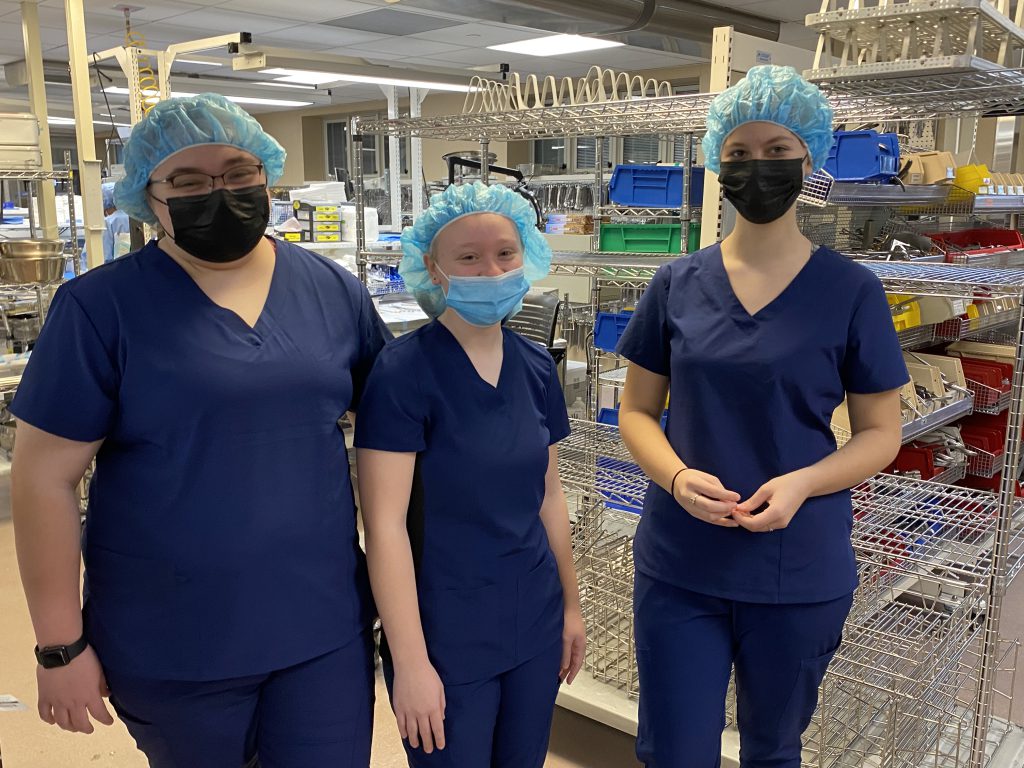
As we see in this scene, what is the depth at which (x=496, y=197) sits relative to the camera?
144 cm

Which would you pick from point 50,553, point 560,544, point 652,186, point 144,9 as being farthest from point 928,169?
point 144,9

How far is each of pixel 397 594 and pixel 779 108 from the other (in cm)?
104

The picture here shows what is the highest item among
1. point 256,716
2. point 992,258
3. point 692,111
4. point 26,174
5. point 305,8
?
point 305,8

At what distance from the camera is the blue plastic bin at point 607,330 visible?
3.24 metres

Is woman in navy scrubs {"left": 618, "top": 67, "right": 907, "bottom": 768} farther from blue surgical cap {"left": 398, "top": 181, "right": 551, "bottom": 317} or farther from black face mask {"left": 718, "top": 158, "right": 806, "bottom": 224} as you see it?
blue surgical cap {"left": 398, "top": 181, "right": 551, "bottom": 317}

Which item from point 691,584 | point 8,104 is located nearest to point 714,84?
point 691,584

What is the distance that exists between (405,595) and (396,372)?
35 centimetres

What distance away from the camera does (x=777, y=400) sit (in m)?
1.45

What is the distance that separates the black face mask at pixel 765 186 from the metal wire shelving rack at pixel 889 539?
0.59 metres

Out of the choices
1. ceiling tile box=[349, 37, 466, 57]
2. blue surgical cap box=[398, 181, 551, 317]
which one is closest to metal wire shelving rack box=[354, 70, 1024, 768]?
blue surgical cap box=[398, 181, 551, 317]

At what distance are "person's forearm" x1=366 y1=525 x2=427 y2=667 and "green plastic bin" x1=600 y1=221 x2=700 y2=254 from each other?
6.83 feet

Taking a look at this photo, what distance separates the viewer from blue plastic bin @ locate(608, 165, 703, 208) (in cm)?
319

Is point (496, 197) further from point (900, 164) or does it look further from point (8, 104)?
point (8, 104)

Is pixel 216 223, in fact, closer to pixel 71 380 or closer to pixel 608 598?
pixel 71 380
